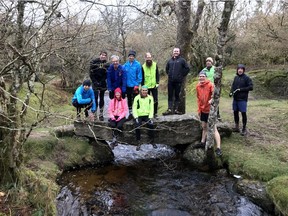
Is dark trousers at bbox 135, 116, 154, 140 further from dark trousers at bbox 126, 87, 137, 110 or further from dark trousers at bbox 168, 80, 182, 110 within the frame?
dark trousers at bbox 168, 80, 182, 110

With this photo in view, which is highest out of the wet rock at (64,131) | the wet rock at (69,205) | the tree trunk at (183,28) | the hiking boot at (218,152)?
the tree trunk at (183,28)

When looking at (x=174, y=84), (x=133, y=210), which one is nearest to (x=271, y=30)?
(x=174, y=84)

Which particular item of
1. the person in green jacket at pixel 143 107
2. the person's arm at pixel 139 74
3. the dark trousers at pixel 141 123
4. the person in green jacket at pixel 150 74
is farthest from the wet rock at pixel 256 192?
the person's arm at pixel 139 74

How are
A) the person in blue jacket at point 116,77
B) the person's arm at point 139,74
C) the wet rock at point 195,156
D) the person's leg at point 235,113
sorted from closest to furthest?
the wet rock at point 195,156, the person in blue jacket at point 116,77, the person's arm at point 139,74, the person's leg at point 235,113

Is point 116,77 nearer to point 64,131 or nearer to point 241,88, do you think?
point 64,131

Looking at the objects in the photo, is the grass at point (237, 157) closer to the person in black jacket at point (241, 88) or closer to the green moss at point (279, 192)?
the green moss at point (279, 192)

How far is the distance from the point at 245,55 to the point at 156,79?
20235 mm

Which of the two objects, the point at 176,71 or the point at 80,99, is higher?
the point at 176,71

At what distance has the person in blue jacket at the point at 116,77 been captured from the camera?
9.66m

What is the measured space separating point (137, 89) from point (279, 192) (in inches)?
197

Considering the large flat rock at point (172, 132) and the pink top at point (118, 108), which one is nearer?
the pink top at point (118, 108)

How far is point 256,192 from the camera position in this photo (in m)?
7.29

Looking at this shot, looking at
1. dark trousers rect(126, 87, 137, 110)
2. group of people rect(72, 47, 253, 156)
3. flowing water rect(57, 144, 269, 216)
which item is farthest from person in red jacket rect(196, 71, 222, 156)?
dark trousers rect(126, 87, 137, 110)

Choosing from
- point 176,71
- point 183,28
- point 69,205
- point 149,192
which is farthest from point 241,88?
point 69,205
